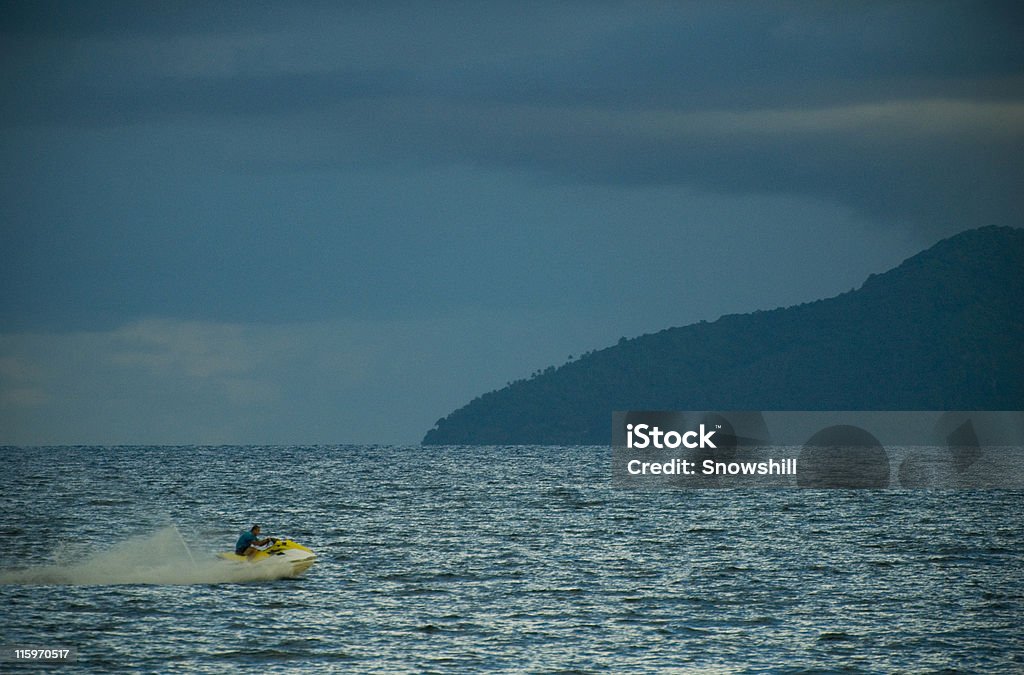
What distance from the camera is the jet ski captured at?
55.7 m

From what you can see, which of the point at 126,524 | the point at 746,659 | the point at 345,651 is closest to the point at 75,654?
the point at 345,651

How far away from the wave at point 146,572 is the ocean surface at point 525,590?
0.17 m

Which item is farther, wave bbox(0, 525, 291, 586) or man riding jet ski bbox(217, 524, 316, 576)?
man riding jet ski bbox(217, 524, 316, 576)

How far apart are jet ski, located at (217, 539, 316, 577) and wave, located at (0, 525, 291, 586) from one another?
0.27 ft

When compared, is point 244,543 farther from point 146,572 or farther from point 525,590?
point 525,590

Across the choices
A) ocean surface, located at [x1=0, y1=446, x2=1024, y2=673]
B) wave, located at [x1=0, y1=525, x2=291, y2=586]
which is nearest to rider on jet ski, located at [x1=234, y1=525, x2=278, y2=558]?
wave, located at [x1=0, y1=525, x2=291, y2=586]

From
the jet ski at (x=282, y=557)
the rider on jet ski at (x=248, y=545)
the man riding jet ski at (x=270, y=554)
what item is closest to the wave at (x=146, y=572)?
the jet ski at (x=282, y=557)

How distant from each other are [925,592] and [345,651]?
24.8m

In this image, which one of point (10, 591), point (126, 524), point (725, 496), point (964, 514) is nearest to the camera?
point (10, 591)

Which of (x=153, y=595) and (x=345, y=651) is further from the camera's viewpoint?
(x=153, y=595)

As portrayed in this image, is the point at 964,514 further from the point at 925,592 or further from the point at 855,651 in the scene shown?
the point at 855,651

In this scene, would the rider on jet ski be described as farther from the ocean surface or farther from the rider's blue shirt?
the ocean surface

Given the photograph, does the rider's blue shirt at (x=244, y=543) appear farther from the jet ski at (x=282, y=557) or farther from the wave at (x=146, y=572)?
the wave at (x=146, y=572)

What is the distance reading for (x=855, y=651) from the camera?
42.1 meters
